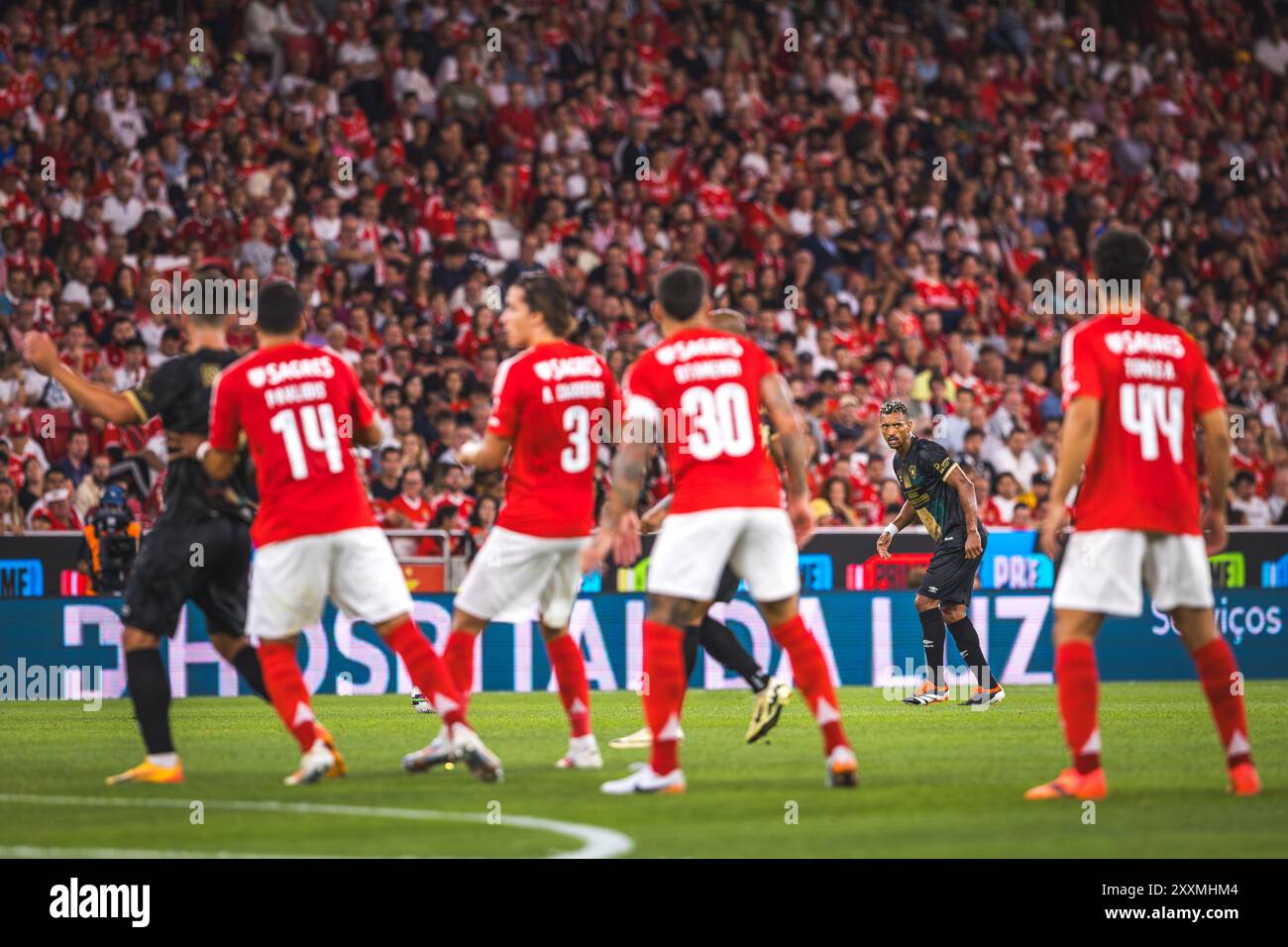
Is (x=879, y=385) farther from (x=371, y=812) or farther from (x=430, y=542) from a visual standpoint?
(x=371, y=812)

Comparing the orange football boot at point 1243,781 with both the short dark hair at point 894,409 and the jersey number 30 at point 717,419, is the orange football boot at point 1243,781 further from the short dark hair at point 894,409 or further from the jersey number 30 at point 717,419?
the short dark hair at point 894,409

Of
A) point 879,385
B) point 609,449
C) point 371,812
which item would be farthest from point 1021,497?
point 371,812

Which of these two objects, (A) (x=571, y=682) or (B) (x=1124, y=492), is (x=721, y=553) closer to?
(B) (x=1124, y=492)

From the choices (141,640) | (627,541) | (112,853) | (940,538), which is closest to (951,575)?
(940,538)

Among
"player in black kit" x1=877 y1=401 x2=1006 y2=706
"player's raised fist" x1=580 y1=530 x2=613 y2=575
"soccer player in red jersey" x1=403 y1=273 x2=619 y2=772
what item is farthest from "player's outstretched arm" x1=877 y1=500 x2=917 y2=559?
"player's raised fist" x1=580 y1=530 x2=613 y2=575

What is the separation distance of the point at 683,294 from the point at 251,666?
321cm

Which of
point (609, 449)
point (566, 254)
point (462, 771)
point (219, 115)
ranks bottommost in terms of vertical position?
point (462, 771)

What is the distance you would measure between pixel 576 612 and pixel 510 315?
8733mm

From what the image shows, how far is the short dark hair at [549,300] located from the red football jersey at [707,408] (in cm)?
132

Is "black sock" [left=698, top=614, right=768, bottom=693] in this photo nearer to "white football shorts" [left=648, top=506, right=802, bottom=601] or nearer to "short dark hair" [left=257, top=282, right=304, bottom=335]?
"white football shorts" [left=648, top=506, right=802, bottom=601]

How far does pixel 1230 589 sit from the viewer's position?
19.6m

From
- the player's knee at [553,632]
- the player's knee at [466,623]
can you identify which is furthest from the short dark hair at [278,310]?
the player's knee at [553,632]

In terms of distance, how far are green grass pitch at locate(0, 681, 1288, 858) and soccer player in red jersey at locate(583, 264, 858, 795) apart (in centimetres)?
48

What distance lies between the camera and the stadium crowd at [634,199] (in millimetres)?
20812
